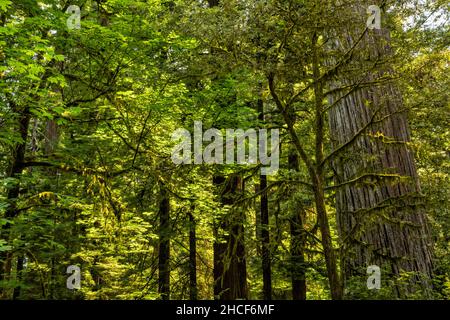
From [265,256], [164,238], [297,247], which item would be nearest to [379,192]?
[297,247]

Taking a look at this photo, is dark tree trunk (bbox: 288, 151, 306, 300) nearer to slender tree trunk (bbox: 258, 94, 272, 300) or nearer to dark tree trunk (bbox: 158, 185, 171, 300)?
slender tree trunk (bbox: 258, 94, 272, 300)

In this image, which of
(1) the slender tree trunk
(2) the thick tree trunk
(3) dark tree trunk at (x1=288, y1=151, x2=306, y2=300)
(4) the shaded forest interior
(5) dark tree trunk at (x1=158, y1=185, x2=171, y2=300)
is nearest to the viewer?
(4) the shaded forest interior

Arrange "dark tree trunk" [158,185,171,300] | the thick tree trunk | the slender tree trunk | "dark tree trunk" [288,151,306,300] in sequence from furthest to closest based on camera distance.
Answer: "dark tree trunk" [158,185,171,300], the slender tree trunk, "dark tree trunk" [288,151,306,300], the thick tree trunk

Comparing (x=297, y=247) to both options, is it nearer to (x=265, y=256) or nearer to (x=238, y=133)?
(x=265, y=256)

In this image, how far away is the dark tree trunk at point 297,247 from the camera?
18.2ft

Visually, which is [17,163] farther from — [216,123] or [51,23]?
[216,123]

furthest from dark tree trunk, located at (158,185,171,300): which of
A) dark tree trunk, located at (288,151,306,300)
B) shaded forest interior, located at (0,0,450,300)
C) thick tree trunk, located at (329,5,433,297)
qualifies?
thick tree trunk, located at (329,5,433,297)

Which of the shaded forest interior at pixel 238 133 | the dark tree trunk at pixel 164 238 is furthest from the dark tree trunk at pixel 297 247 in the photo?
the dark tree trunk at pixel 164 238

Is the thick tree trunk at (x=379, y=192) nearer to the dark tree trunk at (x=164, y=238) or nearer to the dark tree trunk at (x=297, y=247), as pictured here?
the dark tree trunk at (x=297, y=247)

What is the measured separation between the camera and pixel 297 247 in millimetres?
5785

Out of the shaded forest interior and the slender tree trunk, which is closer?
the shaded forest interior

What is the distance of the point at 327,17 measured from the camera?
4340 millimetres

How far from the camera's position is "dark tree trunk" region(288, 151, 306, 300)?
5543 millimetres

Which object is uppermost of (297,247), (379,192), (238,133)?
(238,133)
